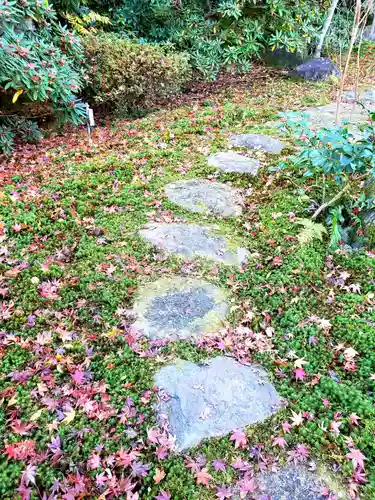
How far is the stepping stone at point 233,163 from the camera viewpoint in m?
4.63

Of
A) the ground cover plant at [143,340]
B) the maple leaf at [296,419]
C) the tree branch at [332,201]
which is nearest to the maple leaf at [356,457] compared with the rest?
the ground cover plant at [143,340]

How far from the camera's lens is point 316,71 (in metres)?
8.51

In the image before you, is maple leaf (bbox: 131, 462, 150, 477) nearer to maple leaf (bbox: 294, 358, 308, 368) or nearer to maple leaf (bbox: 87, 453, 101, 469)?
maple leaf (bbox: 87, 453, 101, 469)

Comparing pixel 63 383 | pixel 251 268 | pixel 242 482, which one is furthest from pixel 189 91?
pixel 242 482

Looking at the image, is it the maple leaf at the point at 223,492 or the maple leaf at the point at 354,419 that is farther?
the maple leaf at the point at 354,419

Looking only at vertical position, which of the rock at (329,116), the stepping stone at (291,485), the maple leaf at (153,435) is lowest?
the stepping stone at (291,485)

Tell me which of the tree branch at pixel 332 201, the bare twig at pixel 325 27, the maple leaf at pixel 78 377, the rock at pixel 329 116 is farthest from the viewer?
the bare twig at pixel 325 27

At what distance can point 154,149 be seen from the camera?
5.09 metres

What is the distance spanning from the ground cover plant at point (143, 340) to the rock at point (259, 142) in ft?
1.80

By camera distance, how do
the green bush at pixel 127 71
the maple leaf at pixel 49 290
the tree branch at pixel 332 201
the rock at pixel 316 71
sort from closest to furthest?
the maple leaf at pixel 49 290, the tree branch at pixel 332 201, the green bush at pixel 127 71, the rock at pixel 316 71

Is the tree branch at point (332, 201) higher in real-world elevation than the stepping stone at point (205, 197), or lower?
higher

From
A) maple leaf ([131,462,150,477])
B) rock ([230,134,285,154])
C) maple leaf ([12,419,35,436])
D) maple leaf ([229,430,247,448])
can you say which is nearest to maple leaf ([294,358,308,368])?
maple leaf ([229,430,247,448])

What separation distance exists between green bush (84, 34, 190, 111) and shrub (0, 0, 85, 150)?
322 millimetres

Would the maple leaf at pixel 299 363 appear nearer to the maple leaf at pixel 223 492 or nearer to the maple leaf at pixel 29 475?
the maple leaf at pixel 223 492
